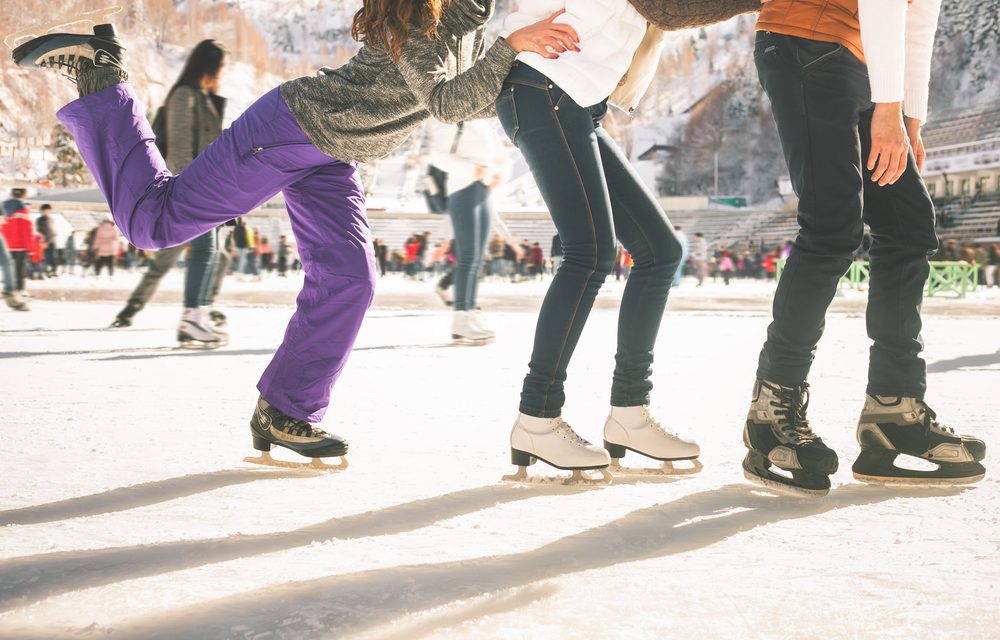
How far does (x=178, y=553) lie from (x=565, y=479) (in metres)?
0.81

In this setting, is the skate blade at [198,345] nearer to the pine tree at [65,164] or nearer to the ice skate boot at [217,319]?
the ice skate boot at [217,319]

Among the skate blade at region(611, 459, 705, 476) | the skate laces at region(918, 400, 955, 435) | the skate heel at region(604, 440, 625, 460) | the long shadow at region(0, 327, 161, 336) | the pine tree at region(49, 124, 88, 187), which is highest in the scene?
the pine tree at region(49, 124, 88, 187)

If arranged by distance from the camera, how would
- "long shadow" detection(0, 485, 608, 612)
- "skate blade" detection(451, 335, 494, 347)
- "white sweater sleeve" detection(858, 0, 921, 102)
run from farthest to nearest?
"skate blade" detection(451, 335, 494, 347)
"white sweater sleeve" detection(858, 0, 921, 102)
"long shadow" detection(0, 485, 608, 612)

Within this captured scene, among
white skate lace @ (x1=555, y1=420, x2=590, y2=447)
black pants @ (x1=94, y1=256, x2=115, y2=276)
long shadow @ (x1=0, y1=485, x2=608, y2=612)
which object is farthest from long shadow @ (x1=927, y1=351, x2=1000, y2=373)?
black pants @ (x1=94, y1=256, x2=115, y2=276)

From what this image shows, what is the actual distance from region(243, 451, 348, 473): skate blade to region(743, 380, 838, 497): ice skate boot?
0.85m

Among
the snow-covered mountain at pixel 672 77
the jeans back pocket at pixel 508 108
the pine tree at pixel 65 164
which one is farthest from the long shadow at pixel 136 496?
the pine tree at pixel 65 164

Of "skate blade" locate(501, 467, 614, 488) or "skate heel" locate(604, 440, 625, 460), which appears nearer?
"skate blade" locate(501, 467, 614, 488)

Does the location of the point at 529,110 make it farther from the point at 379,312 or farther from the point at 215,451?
the point at 379,312

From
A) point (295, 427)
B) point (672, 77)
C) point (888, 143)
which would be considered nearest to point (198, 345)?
point (295, 427)

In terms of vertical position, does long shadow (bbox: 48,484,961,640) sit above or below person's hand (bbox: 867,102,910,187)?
A: below

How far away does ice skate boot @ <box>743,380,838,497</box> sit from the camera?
70.7 inches

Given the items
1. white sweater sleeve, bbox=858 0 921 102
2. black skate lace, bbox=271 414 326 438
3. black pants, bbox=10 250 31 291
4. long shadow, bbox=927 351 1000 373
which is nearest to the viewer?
white sweater sleeve, bbox=858 0 921 102

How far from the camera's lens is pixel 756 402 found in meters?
1.97

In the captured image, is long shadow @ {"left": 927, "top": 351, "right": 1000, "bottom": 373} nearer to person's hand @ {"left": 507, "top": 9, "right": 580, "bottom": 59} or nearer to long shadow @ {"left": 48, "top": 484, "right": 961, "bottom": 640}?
long shadow @ {"left": 48, "top": 484, "right": 961, "bottom": 640}
